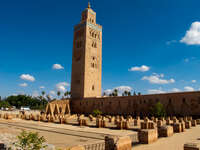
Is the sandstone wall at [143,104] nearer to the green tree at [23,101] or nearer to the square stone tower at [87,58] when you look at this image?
the square stone tower at [87,58]

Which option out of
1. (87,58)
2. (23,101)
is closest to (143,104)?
(87,58)

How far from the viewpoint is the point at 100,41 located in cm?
4500

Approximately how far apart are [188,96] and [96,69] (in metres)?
24.1

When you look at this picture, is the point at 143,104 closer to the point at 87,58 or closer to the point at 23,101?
the point at 87,58

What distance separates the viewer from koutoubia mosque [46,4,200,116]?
23.9 meters

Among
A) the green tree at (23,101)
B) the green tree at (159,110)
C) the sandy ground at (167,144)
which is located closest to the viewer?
the sandy ground at (167,144)

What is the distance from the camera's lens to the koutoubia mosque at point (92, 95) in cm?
2391

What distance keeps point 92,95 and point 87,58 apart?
8.68 metres

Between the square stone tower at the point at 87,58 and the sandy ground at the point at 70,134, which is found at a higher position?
the square stone tower at the point at 87,58

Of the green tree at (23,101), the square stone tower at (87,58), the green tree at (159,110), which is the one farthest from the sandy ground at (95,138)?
the green tree at (23,101)

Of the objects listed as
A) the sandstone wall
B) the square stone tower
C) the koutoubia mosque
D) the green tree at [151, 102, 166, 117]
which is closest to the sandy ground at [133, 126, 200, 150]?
the green tree at [151, 102, 166, 117]

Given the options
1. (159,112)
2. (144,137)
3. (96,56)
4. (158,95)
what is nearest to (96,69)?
(96,56)

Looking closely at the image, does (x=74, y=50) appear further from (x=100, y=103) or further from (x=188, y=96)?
(x=188, y=96)

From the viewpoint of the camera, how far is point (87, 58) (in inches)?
1617
